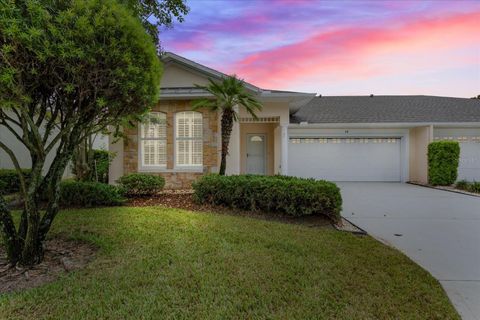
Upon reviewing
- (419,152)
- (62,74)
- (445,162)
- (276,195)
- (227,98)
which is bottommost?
(276,195)

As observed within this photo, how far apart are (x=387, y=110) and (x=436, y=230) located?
1133 centimetres

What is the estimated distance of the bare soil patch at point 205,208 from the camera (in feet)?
20.7

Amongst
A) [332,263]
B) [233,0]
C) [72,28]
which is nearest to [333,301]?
[332,263]

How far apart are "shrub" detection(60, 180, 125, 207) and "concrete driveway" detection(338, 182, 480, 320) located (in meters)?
6.32

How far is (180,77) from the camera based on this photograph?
10781 mm

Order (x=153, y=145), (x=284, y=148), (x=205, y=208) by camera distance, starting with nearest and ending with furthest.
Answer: (x=205, y=208), (x=153, y=145), (x=284, y=148)

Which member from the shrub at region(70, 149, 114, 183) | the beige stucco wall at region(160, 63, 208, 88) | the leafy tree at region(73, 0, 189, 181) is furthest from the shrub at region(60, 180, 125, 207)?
the beige stucco wall at region(160, 63, 208, 88)

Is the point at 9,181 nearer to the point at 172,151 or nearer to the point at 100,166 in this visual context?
the point at 100,166

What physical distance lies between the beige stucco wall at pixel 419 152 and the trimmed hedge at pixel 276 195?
968 cm

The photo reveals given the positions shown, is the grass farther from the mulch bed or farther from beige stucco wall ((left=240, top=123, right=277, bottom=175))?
beige stucco wall ((left=240, top=123, right=277, bottom=175))

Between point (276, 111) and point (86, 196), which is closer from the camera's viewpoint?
point (86, 196)

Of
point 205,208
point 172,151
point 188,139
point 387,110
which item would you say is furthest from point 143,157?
point 387,110

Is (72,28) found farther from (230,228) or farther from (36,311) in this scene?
(230,228)

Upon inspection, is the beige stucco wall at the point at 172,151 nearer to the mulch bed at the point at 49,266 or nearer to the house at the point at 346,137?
the house at the point at 346,137
